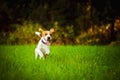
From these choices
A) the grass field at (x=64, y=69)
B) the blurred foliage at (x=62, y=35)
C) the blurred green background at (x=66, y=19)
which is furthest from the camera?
the blurred green background at (x=66, y=19)

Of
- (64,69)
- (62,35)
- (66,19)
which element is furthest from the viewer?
(66,19)

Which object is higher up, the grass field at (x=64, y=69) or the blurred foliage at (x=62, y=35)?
the blurred foliage at (x=62, y=35)

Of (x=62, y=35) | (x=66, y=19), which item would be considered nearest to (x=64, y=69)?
(x=62, y=35)

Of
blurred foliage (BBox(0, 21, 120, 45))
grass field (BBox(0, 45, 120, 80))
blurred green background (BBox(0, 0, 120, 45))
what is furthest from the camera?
blurred green background (BBox(0, 0, 120, 45))

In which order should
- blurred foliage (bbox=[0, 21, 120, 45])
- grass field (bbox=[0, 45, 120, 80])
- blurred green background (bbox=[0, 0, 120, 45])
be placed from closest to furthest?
grass field (bbox=[0, 45, 120, 80]), blurred foliage (bbox=[0, 21, 120, 45]), blurred green background (bbox=[0, 0, 120, 45])

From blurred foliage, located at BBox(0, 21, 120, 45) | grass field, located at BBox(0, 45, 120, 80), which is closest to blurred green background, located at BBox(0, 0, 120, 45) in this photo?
blurred foliage, located at BBox(0, 21, 120, 45)

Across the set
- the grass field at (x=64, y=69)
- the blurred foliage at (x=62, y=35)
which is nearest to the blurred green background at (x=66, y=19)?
the blurred foliage at (x=62, y=35)

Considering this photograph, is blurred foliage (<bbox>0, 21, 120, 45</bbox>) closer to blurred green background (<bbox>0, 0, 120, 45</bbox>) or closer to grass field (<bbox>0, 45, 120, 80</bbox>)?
blurred green background (<bbox>0, 0, 120, 45</bbox>)

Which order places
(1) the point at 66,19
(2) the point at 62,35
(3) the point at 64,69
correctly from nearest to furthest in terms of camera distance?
(3) the point at 64,69, (2) the point at 62,35, (1) the point at 66,19

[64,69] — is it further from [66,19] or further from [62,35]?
[66,19]

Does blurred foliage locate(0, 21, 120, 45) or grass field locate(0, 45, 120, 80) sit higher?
blurred foliage locate(0, 21, 120, 45)

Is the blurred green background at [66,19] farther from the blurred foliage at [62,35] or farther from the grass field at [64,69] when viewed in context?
the grass field at [64,69]

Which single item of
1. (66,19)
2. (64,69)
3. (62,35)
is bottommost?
(64,69)

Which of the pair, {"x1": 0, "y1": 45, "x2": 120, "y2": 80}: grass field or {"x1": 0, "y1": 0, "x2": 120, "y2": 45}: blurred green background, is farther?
{"x1": 0, "y1": 0, "x2": 120, "y2": 45}: blurred green background
